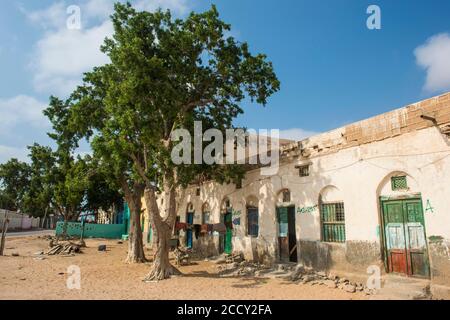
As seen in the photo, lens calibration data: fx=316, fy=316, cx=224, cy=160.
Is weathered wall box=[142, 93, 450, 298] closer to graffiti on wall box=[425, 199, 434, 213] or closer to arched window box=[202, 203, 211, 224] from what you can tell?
graffiti on wall box=[425, 199, 434, 213]

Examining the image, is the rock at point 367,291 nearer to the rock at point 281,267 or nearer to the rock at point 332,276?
the rock at point 332,276

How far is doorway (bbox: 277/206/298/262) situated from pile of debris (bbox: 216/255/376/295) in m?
0.67

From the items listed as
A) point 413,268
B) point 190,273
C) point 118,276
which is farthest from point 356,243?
point 118,276

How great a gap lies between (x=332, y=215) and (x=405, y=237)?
264 centimetres

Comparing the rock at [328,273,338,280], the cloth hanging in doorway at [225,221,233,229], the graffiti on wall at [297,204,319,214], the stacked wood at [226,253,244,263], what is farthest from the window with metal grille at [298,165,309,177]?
the cloth hanging in doorway at [225,221,233,229]

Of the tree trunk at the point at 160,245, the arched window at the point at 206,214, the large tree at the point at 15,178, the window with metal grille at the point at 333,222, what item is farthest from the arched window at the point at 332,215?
the large tree at the point at 15,178

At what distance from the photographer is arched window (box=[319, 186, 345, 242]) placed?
1126 cm

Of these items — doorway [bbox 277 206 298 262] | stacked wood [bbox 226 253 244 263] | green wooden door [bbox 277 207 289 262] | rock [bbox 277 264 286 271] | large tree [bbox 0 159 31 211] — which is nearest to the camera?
rock [bbox 277 264 286 271]

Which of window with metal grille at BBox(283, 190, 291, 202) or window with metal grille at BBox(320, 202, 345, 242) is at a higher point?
window with metal grille at BBox(283, 190, 291, 202)

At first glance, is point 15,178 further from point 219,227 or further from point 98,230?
point 219,227

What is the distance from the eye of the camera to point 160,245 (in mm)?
12172
